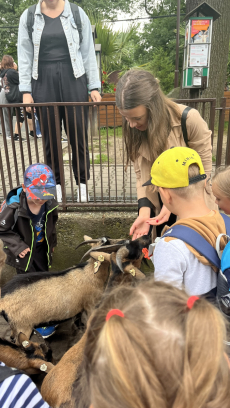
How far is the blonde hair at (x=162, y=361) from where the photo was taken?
81 cm

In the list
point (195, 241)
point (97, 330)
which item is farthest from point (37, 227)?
point (97, 330)

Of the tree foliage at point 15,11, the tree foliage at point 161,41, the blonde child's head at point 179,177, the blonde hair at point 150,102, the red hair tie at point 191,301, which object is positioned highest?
the tree foliage at point 15,11

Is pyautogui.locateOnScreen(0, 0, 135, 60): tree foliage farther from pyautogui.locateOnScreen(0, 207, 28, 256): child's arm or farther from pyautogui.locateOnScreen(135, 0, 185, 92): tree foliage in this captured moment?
pyautogui.locateOnScreen(0, 207, 28, 256): child's arm

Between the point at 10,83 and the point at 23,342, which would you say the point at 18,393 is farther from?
the point at 10,83

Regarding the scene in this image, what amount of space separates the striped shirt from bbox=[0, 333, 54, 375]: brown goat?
975 millimetres

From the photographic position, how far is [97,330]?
1033mm

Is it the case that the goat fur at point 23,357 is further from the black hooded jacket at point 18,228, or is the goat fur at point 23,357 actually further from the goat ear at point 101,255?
the goat ear at point 101,255

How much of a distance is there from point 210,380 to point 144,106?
5.58ft

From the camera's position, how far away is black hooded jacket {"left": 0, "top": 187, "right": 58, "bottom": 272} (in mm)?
2822

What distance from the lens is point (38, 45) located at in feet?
12.6

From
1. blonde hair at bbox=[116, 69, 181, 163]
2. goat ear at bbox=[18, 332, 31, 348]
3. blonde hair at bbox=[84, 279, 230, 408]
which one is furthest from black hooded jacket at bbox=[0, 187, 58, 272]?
blonde hair at bbox=[84, 279, 230, 408]

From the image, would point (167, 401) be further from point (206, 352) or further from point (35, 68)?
point (35, 68)

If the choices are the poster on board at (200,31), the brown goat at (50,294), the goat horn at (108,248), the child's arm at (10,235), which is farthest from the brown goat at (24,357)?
the poster on board at (200,31)

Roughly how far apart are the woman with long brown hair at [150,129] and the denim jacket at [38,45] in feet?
6.48
